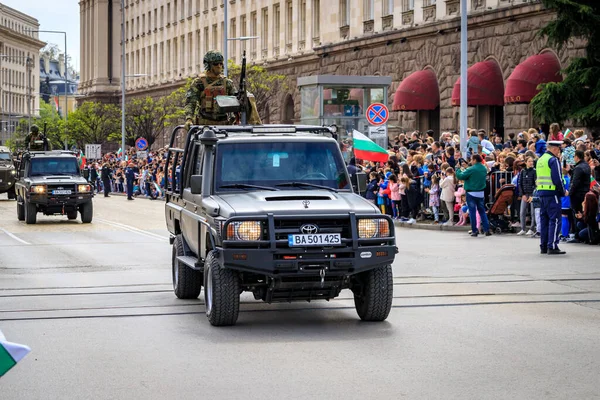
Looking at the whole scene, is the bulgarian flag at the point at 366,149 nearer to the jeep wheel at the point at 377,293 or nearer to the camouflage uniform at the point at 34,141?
the camouflage uniform at the point at 34,141

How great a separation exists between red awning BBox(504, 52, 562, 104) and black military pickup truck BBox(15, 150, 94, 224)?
12371 millimetres

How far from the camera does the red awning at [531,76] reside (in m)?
34.0

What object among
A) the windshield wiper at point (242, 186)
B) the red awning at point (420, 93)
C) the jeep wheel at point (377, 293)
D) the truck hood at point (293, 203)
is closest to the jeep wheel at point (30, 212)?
the red awning at point (420, 93)

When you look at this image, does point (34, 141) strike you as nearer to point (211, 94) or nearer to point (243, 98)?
point (211, 94)

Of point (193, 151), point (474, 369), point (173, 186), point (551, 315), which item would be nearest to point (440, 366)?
point (474, 369)

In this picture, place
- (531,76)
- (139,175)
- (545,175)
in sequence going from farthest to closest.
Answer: (139,175), (531,76), (545,175)

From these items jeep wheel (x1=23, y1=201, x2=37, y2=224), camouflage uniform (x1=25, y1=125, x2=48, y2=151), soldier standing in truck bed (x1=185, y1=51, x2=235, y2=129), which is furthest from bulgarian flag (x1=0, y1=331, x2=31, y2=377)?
camouflage uniform (x1=25, y1=125, x2=48, y2=151)

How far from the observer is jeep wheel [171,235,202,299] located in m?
14.0

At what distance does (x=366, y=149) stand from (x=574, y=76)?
5.72m

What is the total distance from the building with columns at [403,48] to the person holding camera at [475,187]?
27.4 ft

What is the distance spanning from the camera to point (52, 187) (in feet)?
104

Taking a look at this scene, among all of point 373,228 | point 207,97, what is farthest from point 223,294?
point 207,97

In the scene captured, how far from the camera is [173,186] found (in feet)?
49.5

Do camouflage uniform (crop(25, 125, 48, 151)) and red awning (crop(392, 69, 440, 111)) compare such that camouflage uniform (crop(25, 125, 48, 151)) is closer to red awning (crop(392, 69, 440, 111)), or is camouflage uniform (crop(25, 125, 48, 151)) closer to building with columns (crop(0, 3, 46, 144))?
red awning (crop(392, 69, 440, 111))
